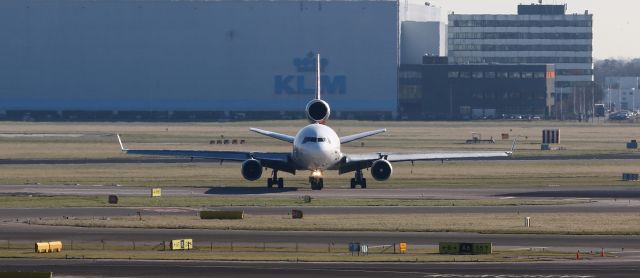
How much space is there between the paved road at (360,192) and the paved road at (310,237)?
21.1 meters

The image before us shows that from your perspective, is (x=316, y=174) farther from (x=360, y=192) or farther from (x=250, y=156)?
(x=250, y=156)

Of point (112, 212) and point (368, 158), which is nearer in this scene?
point (112, 212)

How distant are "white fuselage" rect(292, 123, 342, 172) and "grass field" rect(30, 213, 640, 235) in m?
15.4

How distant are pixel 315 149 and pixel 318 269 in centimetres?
3684

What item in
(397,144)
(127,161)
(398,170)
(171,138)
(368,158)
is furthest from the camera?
(171,138)

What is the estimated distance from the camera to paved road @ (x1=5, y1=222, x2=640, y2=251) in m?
60.6

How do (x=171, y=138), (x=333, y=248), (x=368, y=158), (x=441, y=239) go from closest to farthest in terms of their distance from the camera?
1. (x=333, y=248)
2. (x=441, y=239)
3. (x=368, y=158)
4. (x=171, y=138)

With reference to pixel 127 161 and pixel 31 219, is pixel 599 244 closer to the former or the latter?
pixel 31 219

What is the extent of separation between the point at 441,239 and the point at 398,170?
175 ft

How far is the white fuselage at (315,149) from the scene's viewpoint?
8816cm

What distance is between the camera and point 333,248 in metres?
58.5

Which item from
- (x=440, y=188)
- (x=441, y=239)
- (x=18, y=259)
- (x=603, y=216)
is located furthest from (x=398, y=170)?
(x=18, y=259)

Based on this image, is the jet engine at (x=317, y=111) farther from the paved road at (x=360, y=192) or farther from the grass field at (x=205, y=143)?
the grass field at (x=205, y=143)

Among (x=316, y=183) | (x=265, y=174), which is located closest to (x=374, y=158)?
(x=316, y=183)
